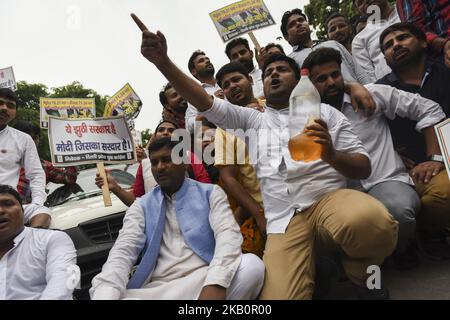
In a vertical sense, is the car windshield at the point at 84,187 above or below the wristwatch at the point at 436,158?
above

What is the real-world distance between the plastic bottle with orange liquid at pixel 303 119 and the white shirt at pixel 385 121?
733mm

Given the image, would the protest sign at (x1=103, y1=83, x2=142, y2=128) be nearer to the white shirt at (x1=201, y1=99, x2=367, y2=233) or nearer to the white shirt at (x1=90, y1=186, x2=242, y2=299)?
the white shirt at (x1=201, y1=99, x2=367, y2=233)

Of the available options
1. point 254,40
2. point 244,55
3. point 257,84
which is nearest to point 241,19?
point 254,40

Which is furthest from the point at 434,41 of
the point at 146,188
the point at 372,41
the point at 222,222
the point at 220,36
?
the point at 220,36

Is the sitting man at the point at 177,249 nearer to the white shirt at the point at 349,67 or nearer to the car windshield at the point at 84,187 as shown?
the car windshield at the point at 84,187

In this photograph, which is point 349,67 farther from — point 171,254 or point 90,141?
point 171,254

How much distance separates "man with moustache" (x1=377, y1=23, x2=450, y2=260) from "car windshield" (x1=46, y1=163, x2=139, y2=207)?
304 centimetres

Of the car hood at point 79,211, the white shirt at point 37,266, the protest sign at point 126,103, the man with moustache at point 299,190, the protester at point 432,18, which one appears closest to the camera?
the man with moustache at point 299,190

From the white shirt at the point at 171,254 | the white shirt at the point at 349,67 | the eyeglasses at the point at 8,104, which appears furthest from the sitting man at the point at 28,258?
the white shirt at the point at 349,67

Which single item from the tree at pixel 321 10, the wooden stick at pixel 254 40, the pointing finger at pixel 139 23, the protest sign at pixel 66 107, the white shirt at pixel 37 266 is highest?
the tree at pixel 321 10

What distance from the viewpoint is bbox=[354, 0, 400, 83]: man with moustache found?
439cm

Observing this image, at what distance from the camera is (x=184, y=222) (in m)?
2.60

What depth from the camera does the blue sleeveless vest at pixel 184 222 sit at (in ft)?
8.12

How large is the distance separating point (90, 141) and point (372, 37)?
3216 mm
